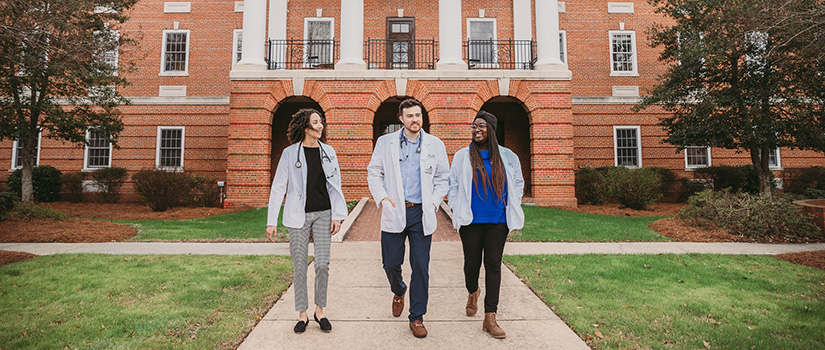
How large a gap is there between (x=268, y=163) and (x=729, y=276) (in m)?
13.1

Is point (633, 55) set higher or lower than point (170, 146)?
higher

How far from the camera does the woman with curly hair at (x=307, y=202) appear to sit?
335 centimetres

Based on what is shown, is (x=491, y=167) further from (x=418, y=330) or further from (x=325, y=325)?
(x=325, y=325)

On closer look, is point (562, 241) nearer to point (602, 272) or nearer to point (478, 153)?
point (602, 272)

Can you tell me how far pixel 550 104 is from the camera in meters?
14.1

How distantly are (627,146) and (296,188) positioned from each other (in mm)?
19042

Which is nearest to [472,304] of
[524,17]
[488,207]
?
[488,207]

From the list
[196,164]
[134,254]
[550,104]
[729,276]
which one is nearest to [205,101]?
[196,164]

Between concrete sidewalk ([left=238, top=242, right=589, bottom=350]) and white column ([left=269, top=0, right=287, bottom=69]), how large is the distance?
13.1 m

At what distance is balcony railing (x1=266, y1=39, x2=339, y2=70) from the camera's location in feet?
49.5

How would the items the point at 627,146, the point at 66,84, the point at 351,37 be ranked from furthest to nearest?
the point at 627,146 < the point at 351,37 < the point at 66,84

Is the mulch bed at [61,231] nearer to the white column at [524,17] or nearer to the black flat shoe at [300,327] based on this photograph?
the black flat shoe at [300,327]

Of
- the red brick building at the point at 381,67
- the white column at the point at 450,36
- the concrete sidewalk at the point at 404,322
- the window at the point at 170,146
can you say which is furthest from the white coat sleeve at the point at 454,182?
the window at the point at 170,146

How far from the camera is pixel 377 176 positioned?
11.2 ft
